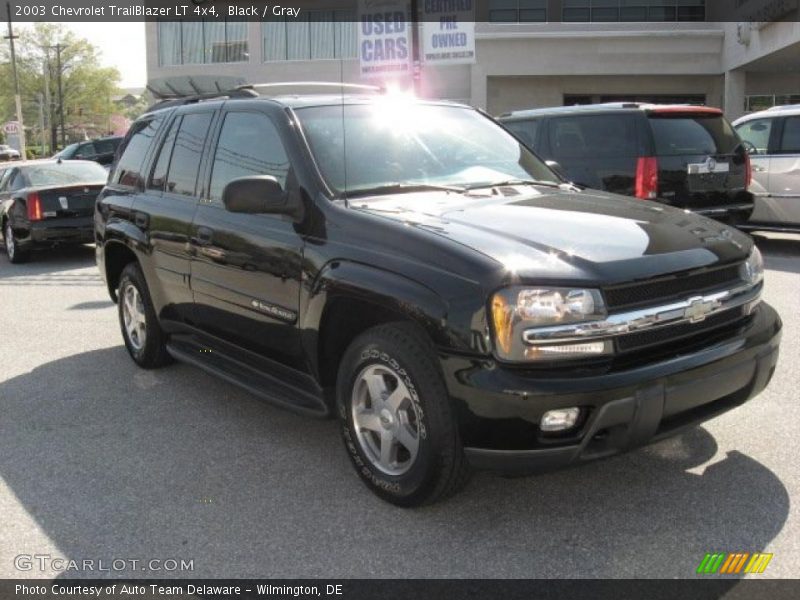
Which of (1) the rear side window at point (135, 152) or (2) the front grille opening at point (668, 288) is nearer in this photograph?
(2) the front grille opening at point (668, 288)

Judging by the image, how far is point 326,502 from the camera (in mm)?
3672

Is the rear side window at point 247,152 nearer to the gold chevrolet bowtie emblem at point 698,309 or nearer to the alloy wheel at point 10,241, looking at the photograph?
the gold chevrolet bowtie emblem at point 698,309

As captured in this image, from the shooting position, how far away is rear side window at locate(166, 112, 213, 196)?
→ 197 inches

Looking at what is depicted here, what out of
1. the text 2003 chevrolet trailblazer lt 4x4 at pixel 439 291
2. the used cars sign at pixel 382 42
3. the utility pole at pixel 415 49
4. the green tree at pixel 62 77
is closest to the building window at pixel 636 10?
the utility pole at pixel 415 49

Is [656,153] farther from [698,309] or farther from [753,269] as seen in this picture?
[698,309]

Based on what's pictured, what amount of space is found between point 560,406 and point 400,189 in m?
1.60

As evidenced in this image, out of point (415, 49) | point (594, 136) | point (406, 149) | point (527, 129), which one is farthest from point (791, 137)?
point (406, 149)

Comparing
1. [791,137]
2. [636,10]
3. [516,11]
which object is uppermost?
[516,11]

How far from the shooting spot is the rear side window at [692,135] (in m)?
9.12

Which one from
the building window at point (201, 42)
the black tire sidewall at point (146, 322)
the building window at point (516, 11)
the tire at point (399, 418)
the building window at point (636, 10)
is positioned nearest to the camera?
the tire at point (399, 418)

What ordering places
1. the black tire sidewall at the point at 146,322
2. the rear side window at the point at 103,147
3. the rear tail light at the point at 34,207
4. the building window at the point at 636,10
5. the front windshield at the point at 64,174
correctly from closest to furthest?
the black tire sidewall at the point at 146,322 → the rear tail light at the point at 34,207 → the front windshield at the point at 64,174 → the rear side window at the point at 103,147 → the building window at the point at 636,10

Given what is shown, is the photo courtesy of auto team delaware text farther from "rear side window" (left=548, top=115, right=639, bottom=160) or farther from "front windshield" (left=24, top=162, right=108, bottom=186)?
"front windshield" (left=24, top=162, right=108, bottom=186)

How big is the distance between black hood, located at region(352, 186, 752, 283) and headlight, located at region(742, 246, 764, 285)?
6 cm

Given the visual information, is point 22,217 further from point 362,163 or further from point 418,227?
point 418,227
